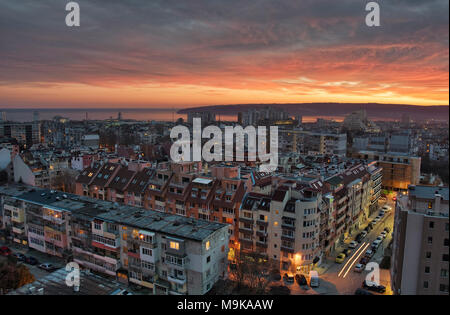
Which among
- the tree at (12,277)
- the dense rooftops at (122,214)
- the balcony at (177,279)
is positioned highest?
the dense rooftops at (122,214)

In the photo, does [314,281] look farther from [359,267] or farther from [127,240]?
[127,240]

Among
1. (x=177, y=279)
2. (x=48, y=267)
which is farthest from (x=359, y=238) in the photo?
(x=48, y=267)

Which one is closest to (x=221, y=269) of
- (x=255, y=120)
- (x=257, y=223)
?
(x=257, y=223)

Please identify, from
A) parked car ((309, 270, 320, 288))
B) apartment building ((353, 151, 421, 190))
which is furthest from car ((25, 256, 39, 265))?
apartment building ((353, 151, 421, 190))

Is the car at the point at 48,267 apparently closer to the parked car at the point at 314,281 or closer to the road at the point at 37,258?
the road at the point at 37,258

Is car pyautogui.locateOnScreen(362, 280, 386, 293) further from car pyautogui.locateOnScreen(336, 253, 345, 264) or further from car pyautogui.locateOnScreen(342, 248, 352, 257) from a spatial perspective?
car pyautogui.locateOnScreen(342, 248, 352, 257)

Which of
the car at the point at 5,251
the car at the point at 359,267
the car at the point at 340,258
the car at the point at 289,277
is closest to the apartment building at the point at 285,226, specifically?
the car at the point at 289,277
